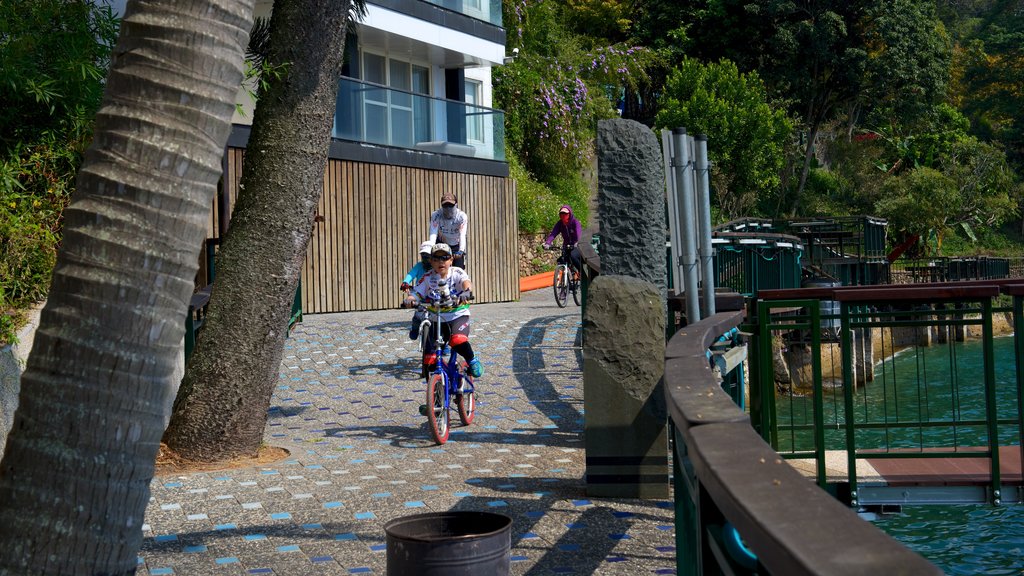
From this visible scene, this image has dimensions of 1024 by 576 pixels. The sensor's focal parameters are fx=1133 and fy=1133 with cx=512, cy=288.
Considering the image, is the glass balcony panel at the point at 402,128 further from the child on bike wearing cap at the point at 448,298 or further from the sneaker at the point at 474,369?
the sneaker at the point at 474,369

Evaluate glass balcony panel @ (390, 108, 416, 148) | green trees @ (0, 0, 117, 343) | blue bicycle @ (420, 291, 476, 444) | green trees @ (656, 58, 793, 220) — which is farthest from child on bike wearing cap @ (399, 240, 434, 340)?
green trees @ (656, 58, 793, 220)

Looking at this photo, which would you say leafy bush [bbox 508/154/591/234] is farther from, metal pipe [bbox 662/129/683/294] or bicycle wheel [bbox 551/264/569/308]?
metal pipe [bbox 662/129/683/294]

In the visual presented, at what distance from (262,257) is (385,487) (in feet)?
7.06

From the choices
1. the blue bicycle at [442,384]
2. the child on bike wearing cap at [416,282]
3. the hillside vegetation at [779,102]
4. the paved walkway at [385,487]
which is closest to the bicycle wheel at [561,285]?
the paved walkway at [385,487]

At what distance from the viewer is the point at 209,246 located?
15375 millimetres

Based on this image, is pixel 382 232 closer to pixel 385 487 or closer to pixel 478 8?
pixel 478 8

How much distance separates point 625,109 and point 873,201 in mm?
11548

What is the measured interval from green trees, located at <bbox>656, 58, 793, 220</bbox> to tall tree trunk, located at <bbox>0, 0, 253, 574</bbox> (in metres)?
37.1

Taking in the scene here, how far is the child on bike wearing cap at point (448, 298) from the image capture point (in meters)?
10.1

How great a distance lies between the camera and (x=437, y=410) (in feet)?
31.1

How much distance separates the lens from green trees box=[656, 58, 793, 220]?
4009 cm

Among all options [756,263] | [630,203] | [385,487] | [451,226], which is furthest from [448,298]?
[756,263]

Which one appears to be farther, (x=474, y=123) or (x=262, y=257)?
(x=474, y=123)

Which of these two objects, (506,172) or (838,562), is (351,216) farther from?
(838,562)
